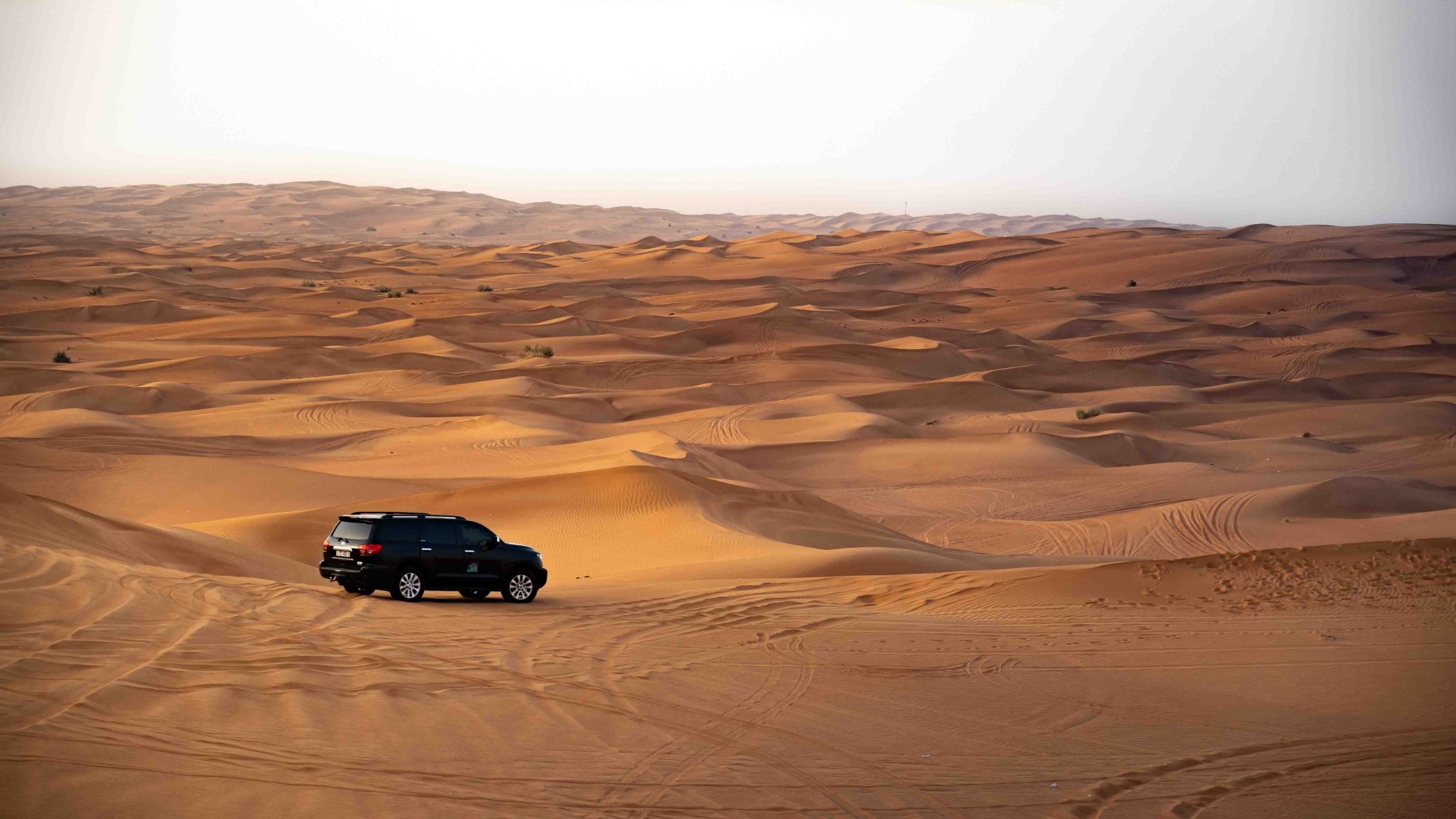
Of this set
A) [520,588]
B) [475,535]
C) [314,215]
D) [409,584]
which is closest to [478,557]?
[475,535]

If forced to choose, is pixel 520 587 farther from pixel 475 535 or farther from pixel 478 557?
pixel 475 535

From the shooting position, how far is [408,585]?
12.4 meters

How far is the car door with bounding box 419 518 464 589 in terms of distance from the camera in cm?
1253

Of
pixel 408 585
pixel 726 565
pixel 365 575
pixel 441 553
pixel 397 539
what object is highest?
pixel 397 539

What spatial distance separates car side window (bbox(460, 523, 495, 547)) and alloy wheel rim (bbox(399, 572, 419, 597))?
2.02ft

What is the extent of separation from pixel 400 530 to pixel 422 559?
377mm

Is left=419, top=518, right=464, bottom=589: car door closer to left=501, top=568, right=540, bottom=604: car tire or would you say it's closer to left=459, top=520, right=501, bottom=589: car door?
left=459, top=520, right=501, bottom=589: car door

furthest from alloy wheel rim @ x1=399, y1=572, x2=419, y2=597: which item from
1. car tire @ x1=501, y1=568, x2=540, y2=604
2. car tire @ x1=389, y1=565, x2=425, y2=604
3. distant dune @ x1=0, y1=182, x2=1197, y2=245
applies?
distant dune @ x1=0, y1=182, x2=1197, y2=245

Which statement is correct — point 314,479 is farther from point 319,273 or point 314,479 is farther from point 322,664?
point 319,273

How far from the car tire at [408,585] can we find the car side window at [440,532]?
0.35m

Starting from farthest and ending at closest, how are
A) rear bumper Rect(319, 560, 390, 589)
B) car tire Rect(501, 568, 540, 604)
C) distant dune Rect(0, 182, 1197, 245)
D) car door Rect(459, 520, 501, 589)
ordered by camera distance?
1. distant dune Rect(0, 182, 1197, 245)
2. car tire Rect(501, 568, 540, 604)
3. car door Rect(459, 520, 501, 589)
4. rear bumper Rect(319, 560, 390, 589)

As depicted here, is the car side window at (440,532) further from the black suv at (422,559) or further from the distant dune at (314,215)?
the distant dune at (314,215)

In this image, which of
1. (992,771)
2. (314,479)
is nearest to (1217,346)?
(314,479)

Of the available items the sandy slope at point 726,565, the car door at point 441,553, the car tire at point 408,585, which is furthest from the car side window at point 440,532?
the sandy slope at point 726,565
